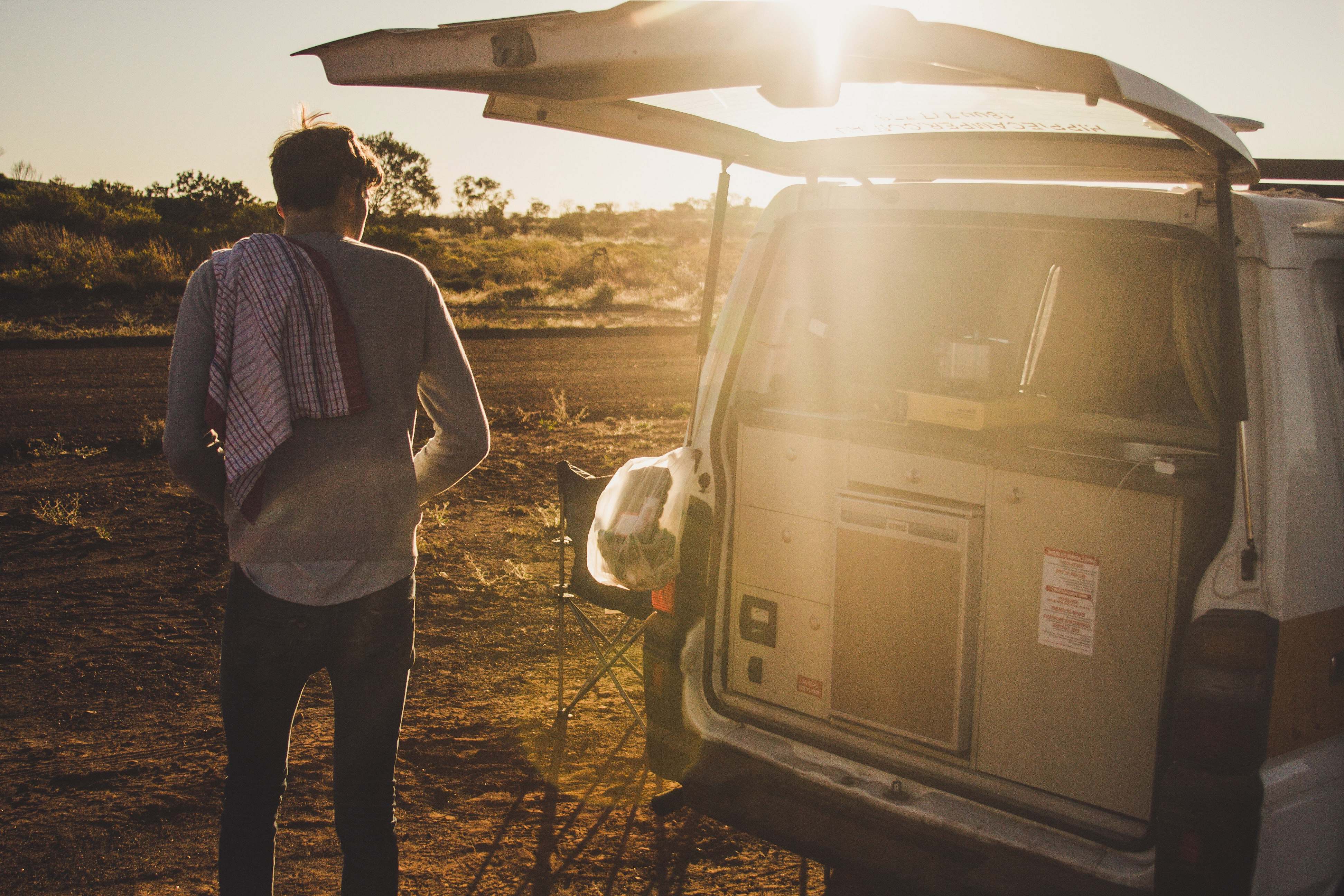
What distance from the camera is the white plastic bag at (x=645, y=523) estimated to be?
2719mm

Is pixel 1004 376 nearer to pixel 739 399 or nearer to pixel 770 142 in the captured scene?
pixel 739 399

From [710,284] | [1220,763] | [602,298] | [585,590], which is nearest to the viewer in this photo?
[1220,763]

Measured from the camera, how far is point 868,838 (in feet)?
7.93

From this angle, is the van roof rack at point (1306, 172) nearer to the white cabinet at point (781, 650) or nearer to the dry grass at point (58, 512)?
the white cabinet at point (781, 650)

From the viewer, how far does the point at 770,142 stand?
307 cm

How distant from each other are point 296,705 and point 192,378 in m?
0.70

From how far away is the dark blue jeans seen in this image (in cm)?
198

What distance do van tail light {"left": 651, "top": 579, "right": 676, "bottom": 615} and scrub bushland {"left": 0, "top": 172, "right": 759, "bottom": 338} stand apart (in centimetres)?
1576

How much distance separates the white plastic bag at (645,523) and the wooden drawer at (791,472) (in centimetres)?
18

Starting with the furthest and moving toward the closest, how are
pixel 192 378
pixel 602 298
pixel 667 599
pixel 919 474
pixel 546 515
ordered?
pixel 602 298 < pixel 546 515 < pixel 667 599 < pixel 919 474 < pixel 192 378

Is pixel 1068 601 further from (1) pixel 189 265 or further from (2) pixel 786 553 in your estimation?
(1) pixel 189 265

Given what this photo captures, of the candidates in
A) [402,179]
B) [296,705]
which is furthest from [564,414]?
[402,179]

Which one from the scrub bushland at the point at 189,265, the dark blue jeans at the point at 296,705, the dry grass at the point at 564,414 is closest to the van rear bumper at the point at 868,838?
the dark blue jeans at the point at 296,705

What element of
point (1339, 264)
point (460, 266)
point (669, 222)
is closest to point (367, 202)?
point (1339, 264)
